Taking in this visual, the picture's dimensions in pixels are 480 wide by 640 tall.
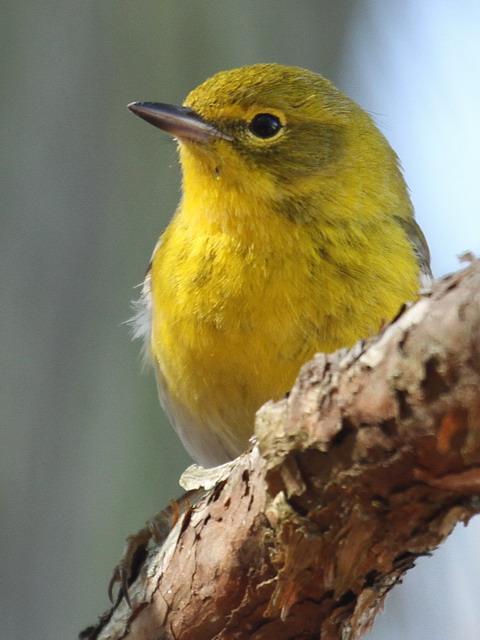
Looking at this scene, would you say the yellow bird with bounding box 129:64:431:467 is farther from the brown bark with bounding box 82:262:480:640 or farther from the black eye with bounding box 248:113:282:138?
the brown bark with bounding box 82:262:480:640

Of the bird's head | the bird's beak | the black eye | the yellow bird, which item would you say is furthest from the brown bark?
the black eye

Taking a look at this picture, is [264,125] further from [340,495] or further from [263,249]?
[340,495]

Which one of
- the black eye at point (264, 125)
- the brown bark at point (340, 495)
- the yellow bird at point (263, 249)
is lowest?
the brown bark at point (340, 495)

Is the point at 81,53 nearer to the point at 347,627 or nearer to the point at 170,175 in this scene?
the point at 170,175

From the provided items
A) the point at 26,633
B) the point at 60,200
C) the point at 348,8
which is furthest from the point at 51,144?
the point at 26,633

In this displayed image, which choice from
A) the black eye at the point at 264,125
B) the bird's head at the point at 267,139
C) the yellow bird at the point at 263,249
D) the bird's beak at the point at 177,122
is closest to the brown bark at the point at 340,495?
the yellow bird at the point at 263,249

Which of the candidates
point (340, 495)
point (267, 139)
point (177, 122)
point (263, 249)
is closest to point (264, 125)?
point (267, 139)

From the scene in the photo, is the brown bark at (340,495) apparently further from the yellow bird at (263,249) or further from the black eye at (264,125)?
the black eye at (264,125)
